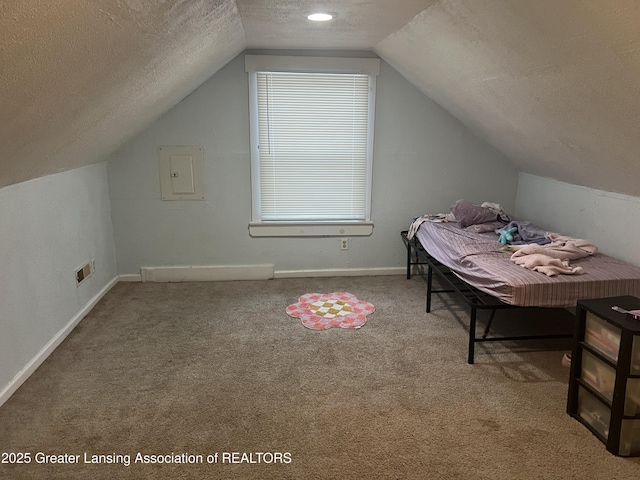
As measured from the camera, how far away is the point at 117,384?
2.50 m

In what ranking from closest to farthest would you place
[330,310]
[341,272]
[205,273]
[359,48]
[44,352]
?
[44,352] → [330,310] → [359,48] → [205,273] → [341,272]

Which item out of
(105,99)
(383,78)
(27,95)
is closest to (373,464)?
(27,95)

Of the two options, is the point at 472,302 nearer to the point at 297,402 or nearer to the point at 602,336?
the point at 602,336

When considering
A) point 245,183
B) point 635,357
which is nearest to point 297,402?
point 635,357

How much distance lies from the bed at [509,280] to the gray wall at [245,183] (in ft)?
3.28

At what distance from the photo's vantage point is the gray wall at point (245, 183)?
392 cm

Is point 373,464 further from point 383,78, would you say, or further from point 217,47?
point 383,78

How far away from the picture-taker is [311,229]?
13.7ft

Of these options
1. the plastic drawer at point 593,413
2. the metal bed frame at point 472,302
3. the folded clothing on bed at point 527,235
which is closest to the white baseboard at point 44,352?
the metal bed frame at point 472,302

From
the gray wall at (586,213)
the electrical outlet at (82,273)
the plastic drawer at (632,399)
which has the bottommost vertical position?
the plastic drawer at (632,399)

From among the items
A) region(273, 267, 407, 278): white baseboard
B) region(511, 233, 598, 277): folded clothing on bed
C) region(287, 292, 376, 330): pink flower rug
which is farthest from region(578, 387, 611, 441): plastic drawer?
region(273, 267, 407, 278): white baseboard

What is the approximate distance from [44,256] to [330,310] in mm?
1893

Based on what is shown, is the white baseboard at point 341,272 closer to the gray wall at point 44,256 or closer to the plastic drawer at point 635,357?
the gray wall at point 44,256

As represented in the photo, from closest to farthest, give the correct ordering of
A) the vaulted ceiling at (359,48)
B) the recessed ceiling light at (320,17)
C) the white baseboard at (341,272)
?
the vaulted ceiling at (359,48)
the recessed ceiling light at (320,17)
the white baseboard at (341,272)
